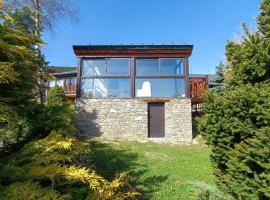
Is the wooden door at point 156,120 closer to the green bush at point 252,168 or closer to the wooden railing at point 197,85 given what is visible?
the wooden railing at point 197,85

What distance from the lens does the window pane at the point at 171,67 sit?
12632 mm

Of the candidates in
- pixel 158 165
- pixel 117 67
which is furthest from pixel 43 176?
pixel 117 67

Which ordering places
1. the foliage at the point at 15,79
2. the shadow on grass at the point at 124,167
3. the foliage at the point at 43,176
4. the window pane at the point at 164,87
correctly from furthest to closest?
the window pane at the point at 164,87 → the shadow on grass at the point at 124,167 → the foliage at the point at 15,79 → the foliage at the point at 43,176

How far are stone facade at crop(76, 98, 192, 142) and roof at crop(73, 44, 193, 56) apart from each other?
8.64ft

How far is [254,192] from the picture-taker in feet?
10.2

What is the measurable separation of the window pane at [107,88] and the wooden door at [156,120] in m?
1.55

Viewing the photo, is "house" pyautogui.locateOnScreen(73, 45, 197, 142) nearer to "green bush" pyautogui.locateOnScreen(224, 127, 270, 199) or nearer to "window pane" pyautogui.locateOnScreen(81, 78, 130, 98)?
"window pane" pyautogui.locateOnScreen(81, 78, 130, 98)

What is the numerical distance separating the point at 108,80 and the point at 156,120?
3.38 metres

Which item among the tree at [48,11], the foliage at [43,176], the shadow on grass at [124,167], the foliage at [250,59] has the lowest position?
Answer: the shadow on grass at [124,167]

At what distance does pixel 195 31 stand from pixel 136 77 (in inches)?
340

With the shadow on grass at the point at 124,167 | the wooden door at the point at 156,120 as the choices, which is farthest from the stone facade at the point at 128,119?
the shadow on grass at the point at 124,167

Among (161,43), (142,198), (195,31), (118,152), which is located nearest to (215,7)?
(195,31)

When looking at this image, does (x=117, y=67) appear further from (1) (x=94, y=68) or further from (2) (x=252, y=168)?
(2) (x=252, y=168)

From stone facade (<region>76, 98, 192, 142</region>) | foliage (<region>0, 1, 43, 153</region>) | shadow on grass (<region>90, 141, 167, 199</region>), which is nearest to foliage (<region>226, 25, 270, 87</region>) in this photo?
shadow on grass (<region>90, 141, 167, 199</region>)
